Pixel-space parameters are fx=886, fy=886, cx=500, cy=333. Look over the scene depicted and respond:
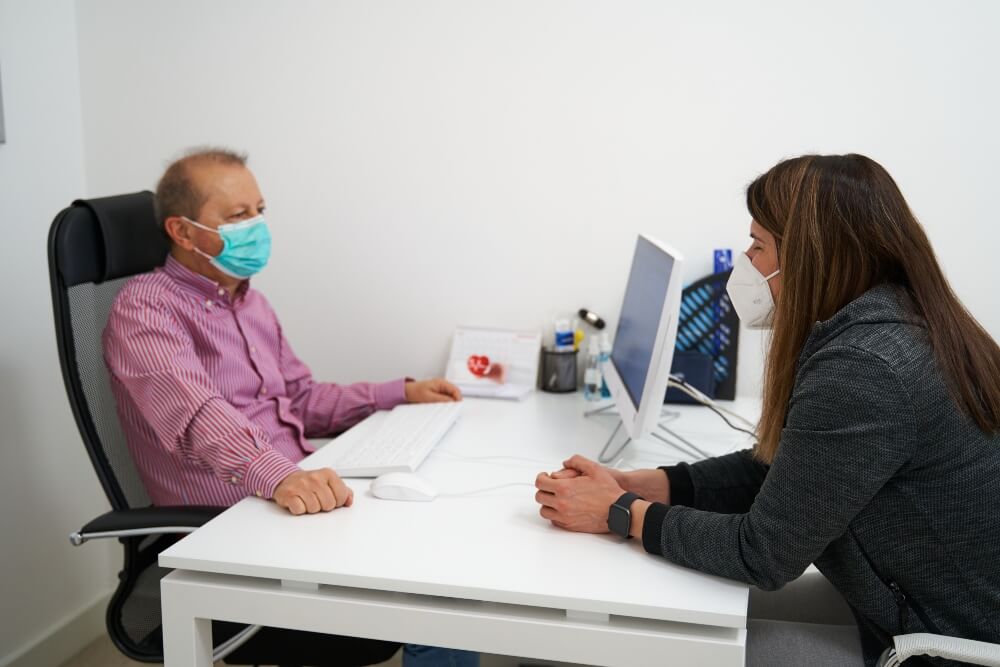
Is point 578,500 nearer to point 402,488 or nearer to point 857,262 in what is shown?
point 402,488

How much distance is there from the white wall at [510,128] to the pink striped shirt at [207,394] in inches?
14.9

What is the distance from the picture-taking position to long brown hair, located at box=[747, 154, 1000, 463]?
1.17m

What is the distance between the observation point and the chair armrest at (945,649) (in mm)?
1103

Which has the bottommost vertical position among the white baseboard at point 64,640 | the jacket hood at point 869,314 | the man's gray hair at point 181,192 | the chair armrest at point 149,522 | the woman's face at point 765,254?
the white baseboard at point 64,640

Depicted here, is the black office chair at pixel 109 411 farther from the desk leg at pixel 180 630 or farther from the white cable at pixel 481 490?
the white cable at pixel 481 490

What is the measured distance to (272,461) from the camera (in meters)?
1.54

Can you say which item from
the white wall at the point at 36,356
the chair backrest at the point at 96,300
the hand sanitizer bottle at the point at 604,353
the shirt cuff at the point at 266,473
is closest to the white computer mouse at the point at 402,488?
the shirt cuff at the point at 266,473

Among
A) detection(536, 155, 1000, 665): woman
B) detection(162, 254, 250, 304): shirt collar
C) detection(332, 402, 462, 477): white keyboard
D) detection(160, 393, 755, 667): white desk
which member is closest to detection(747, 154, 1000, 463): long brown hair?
detection(536, 155, 1000, 665): woman

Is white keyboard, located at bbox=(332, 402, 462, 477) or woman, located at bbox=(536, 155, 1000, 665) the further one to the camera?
white keyboard, located at bbox=(332, 402, 462, 477)

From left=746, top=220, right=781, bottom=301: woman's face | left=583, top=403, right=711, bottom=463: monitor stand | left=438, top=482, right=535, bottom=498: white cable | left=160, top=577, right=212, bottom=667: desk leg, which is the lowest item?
left=160, top=577, right=212, bottom=667: desk leg

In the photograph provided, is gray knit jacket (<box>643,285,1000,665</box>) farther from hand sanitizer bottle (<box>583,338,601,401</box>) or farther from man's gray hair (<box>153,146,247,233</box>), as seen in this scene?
man's gray hair (<box>153,146,247,233</box>)

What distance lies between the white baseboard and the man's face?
115 centimetres

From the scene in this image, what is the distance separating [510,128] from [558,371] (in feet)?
2.10

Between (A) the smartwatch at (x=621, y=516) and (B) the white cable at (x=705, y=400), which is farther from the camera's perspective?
(B) the white cable at (x=705, y=400)
